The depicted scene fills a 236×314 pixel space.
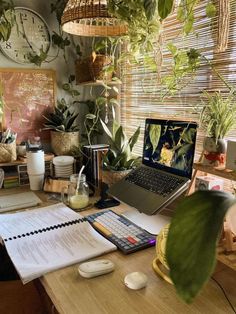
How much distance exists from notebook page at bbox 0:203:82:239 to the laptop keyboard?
1.09ft

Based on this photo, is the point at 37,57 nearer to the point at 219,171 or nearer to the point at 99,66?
the point at 99,66

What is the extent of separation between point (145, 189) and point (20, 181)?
0.92m

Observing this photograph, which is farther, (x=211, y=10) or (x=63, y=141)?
(x=63, y=141)

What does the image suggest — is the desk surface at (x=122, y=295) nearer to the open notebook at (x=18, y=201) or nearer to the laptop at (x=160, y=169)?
the laptop at (x=160, y=169)

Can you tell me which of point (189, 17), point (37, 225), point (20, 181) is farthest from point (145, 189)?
point (20, 181)

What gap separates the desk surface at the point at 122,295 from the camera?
728 mm

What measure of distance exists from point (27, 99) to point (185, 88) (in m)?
1.14

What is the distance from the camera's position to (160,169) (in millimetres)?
1337

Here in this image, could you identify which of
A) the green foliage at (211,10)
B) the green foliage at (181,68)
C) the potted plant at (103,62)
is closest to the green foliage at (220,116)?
the green foliage at (181,68)

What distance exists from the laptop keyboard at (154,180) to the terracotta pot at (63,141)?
66cm

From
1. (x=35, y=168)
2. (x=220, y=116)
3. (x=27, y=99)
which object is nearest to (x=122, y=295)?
(x=220, y=116)

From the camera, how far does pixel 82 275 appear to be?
2.80ft

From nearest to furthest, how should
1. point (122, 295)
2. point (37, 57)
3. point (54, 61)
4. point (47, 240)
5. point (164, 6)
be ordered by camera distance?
point (122, 295) → point (164, 6) → point (47, 240) → point (37, 57) → point (54, 61)

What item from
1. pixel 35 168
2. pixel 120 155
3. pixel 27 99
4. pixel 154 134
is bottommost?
pixel 35 168
